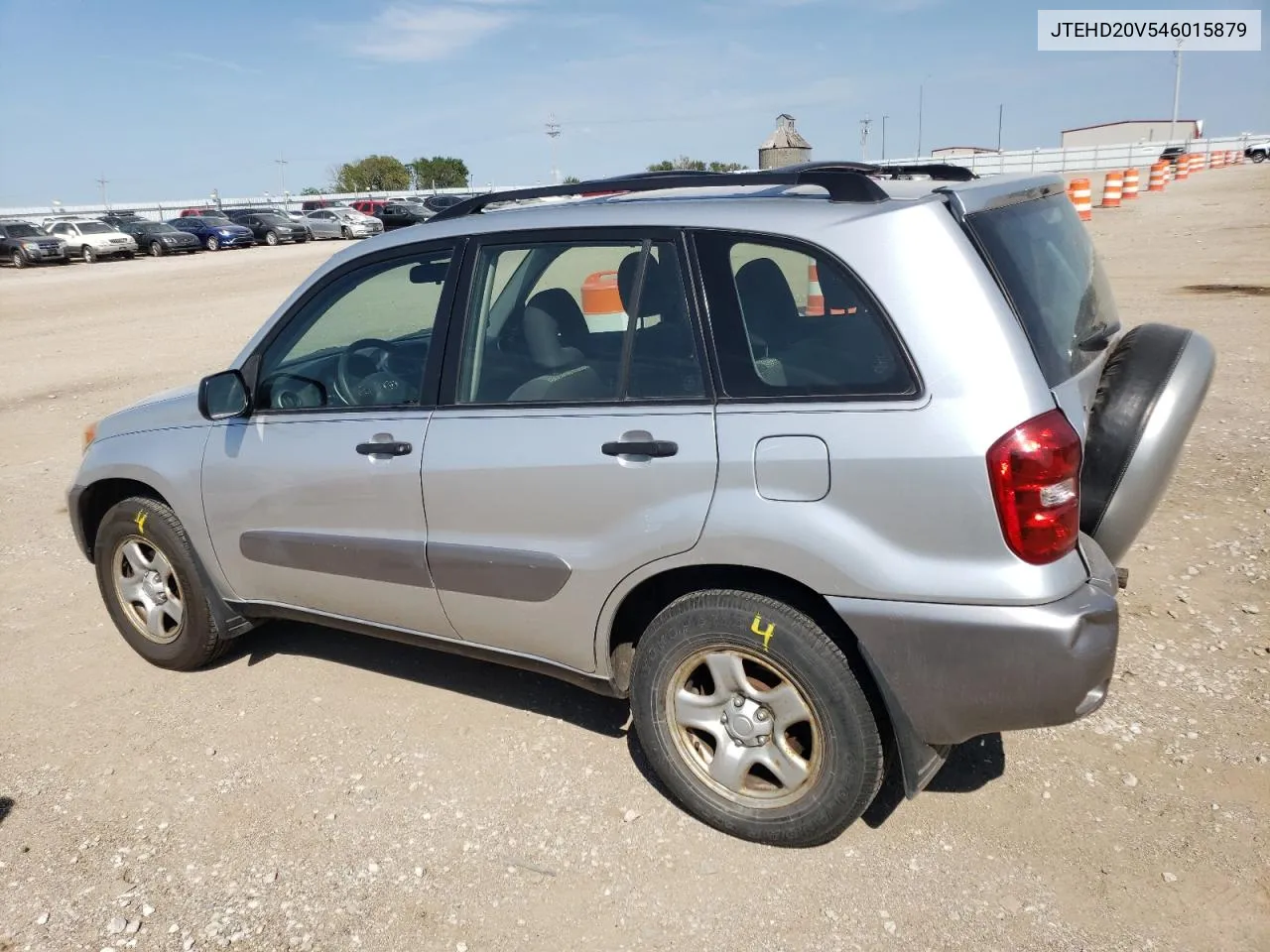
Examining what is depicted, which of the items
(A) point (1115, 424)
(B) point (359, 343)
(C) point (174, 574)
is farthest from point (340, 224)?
(A) point (1115, 424)

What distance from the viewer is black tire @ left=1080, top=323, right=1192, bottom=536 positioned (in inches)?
113

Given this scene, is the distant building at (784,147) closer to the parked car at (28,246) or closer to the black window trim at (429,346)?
the black window trim at (429,346)

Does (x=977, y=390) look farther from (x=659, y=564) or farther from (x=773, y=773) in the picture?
(x=773, y=773)

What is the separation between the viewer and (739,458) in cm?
273

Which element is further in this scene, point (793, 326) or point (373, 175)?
point (373, 175)

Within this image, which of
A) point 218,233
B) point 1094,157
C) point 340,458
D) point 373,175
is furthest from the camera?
point 373,175

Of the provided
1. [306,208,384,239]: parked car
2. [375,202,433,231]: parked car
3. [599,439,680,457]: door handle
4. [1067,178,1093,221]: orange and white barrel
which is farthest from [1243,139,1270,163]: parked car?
[599,439,680,457]: door handle

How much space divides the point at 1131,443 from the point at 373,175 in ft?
342

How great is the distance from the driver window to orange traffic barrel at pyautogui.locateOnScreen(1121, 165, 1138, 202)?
30.7 metres

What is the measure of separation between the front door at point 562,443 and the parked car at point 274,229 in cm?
3931

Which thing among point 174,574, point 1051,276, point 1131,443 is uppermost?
point 1051,276

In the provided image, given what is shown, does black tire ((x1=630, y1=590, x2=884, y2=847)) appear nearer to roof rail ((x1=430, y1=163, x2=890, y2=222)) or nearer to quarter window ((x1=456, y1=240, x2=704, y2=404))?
quarter window ((x1=456, y1=240, x2=704, y2=404))

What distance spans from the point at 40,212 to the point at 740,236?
6092 cm

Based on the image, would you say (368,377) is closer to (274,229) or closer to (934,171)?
(934,171)
